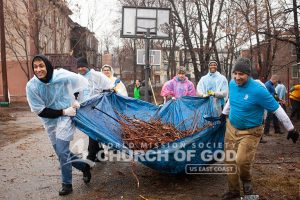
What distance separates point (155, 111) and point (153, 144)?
4.41ft

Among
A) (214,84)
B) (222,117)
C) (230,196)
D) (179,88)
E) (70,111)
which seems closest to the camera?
(230,196)

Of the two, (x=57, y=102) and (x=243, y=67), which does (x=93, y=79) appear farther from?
(x=243, y=67)

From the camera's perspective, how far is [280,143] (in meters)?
8.88

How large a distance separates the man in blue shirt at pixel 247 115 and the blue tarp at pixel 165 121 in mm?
637

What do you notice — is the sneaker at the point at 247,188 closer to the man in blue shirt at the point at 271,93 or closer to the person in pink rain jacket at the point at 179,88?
the person in pink rain jacket at the point at 179,88

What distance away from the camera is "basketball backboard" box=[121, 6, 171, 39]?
12.6 meters

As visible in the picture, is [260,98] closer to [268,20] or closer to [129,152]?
[129,152]

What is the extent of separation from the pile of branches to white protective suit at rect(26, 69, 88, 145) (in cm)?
87

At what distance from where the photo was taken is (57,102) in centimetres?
→ 502

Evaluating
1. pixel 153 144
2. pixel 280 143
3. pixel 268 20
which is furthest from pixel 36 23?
pixel 153 144

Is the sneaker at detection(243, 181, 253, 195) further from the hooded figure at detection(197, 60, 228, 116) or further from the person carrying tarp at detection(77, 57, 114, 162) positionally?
the hooded figure at detection(197, 60, 228, 116)

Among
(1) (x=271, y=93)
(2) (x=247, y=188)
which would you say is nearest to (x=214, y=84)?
(1) (x=271, y=93)

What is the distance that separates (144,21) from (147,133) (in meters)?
7.62

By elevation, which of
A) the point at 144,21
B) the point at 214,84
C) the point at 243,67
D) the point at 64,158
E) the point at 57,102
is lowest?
the point at 64,158
